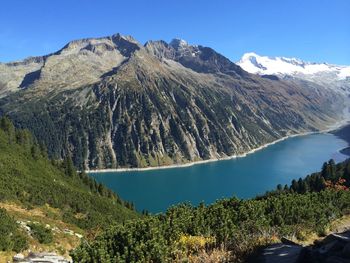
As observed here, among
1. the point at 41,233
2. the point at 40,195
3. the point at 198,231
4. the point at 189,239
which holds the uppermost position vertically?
the point at 40,195

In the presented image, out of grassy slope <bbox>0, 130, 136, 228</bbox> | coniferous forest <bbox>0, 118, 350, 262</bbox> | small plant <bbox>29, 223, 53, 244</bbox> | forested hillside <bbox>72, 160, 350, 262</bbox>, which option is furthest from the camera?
grassy slope <bbox>0, 130, 136, 228</bbox>

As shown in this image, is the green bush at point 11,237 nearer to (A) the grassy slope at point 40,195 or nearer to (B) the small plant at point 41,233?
(B) the small plant at point 41,233

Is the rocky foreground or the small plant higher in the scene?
the rocky foreground

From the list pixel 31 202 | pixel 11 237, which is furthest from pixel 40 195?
pixel 11 237

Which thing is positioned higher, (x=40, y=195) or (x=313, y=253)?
(x=40, y=195)

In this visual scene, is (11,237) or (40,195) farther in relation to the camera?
(40,195)

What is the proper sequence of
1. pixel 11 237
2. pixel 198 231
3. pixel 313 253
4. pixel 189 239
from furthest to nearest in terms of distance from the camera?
pixel 11 237
pixel 198 231
pixel 189 239
pixel 313 253

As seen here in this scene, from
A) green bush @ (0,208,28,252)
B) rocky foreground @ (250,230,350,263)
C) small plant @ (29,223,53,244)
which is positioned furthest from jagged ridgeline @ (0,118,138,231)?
rocky foreground @ (250,230,350,263)

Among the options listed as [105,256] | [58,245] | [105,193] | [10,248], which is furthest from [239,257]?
[105,193]

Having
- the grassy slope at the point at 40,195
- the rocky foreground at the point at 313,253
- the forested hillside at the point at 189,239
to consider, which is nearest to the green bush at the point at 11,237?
the forested hillside at the point at 189,239

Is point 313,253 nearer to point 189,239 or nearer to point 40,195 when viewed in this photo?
point 189,239

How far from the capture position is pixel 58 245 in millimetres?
37125

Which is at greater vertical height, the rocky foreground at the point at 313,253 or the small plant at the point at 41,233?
the rocky foreground at the point at 313,253

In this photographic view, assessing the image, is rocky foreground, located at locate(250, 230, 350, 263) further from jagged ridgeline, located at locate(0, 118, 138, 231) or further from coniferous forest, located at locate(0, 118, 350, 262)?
jagged ridgeline, located at locate(0, 118, 138, 231)
